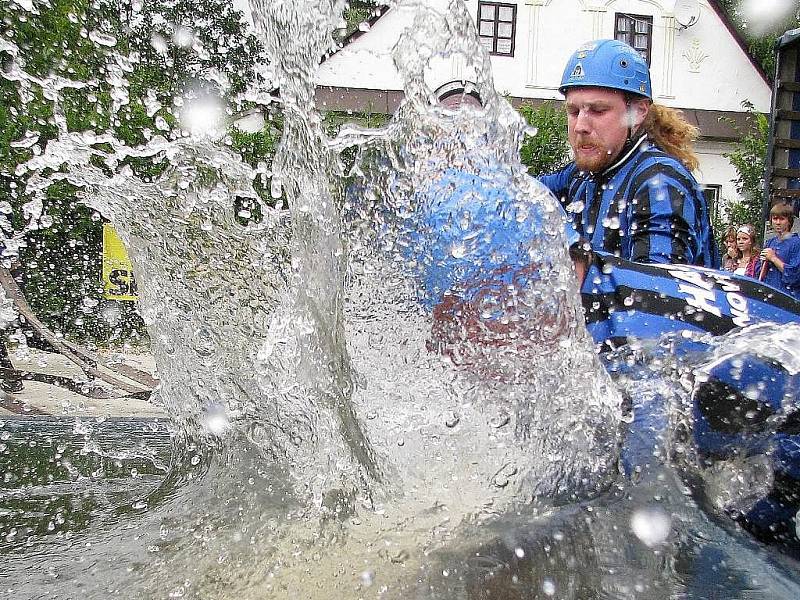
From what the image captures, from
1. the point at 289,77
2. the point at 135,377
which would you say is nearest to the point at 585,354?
the point at 289,77

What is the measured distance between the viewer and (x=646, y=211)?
239 cm

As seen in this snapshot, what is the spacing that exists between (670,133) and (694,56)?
57.1 ft

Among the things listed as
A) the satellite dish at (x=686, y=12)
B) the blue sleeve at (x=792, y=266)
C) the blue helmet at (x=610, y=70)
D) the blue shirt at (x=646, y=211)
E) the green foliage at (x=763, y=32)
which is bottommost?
the blue sleeve at (x=792, y=266)

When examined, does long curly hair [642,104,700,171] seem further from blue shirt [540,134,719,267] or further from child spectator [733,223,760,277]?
child spectator [733,223,760,277]

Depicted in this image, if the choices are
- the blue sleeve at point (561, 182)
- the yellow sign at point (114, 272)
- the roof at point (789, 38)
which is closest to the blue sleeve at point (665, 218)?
the blue sleeve at point (561, 182)

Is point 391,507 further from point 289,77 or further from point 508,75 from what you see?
point 508,75

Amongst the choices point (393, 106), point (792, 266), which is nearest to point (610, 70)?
point (792, 266)

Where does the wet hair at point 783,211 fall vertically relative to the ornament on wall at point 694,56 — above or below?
below

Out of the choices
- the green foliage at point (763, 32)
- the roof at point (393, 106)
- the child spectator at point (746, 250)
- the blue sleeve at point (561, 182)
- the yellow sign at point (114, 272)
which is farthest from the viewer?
the green foliage at point (763, 32)

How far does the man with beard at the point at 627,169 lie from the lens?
2.36 metres

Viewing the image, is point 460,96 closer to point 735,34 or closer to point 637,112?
point 637,112

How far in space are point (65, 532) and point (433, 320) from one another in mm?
960

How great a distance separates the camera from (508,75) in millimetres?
17938

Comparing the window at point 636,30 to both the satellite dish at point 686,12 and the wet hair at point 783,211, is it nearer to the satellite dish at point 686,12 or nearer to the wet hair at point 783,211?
the satellite dish at point 686,12
